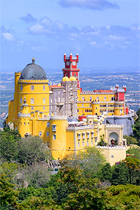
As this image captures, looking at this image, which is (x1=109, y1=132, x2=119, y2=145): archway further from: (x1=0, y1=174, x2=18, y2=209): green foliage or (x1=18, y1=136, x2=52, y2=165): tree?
(x1=0, y1=174, x2=18, y2=209): green foliage

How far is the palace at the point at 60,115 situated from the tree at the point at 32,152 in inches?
83.0

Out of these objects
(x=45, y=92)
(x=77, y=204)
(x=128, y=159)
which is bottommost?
(x=77, y=204)

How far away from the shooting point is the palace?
9581 cm

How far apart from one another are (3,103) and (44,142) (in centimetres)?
6090

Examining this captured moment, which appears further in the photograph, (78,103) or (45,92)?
(78,103)

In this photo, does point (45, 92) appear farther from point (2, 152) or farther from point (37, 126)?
point (2, 152)

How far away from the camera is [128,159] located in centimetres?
9219

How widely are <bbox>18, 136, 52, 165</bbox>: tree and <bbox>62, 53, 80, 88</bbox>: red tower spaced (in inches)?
1334

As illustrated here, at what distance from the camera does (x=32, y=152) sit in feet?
307

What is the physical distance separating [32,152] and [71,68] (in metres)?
36.2

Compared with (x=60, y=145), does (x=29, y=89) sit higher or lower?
higher

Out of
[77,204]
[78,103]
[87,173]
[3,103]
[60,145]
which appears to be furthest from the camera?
[3,103]

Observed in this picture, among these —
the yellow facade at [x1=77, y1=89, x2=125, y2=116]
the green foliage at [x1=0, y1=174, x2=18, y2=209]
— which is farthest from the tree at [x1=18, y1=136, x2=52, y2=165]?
the yellow facade at [x1=77, y1=89, x2=125, y2=116]

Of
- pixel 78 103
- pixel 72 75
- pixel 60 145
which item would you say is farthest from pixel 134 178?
pixel 72 75
